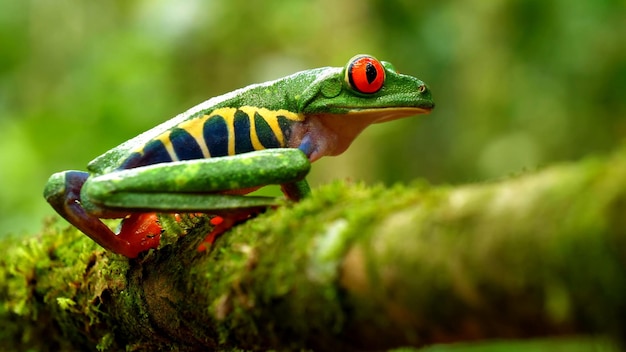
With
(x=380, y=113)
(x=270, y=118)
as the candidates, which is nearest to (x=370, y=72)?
(x=380, y=113)

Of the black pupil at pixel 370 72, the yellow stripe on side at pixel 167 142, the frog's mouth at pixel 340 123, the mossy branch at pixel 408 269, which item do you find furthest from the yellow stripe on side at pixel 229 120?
the black pupil at pixel 370 72

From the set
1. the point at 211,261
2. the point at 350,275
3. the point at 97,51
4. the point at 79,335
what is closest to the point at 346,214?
the point at 350,275

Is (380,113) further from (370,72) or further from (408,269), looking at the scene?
(408,269)

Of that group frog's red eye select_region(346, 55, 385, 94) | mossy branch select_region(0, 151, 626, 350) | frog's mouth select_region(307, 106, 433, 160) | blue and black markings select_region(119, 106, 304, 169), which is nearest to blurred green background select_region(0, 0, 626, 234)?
blue and black markings select_region(119, 106, 304, 169)

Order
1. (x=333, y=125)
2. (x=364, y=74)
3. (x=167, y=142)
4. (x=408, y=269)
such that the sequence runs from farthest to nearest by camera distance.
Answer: (x=333, y=125), (x=364, y=74), (x=167, y=142), (x=408, y=269)

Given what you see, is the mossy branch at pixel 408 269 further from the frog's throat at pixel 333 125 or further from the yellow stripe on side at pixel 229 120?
the frog's throat at pixel 333 125

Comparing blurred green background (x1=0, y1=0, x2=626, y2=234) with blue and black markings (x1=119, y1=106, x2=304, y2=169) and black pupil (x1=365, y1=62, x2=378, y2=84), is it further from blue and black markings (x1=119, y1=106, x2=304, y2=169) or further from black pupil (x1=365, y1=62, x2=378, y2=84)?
black pupil (x1=365, y1=62, x2=378, y2=84)
